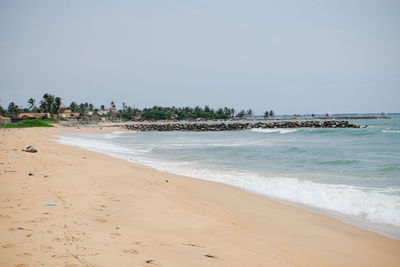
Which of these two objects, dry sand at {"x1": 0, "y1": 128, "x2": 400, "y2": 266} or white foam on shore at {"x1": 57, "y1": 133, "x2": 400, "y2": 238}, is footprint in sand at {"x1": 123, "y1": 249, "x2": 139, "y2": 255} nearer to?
dry sand at {"x1": 0, "y1": 128, "x2": 400, "y2": 266}

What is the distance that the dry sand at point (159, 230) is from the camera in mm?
3166

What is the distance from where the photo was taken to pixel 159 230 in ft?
13.9

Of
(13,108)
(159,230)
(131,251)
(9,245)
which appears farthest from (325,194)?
(13,108)

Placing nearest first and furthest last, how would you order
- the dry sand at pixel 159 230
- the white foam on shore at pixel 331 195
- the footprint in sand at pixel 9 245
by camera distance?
the footprint in sand at pixel 9 245 < the dry sand at pixel 159 230 < the white foam on shore at pixel 331 195

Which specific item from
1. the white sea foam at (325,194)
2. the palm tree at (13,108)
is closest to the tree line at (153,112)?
the palm tree at (13,108)

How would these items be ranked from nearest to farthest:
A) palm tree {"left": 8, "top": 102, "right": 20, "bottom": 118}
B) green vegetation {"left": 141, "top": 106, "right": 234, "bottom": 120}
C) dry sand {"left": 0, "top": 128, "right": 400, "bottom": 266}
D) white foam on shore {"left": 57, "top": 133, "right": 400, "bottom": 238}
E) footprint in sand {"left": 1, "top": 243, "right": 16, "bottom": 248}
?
footprint in sand {"left": 1, "top": 243, "right": 16, "bottom": 248} < dry sand {"left": 0, "top": 128, "right": 400, "bottom": 266} < white foam on shore {"left": 57, "top": 133, "right": 400, "bottom": 238} < palm tree {"left": 8, "top": 102, "right": 20, "bottom": 118} < green vegetation {"left": 141, "top": 106, "right": 234, "bottom": 120}

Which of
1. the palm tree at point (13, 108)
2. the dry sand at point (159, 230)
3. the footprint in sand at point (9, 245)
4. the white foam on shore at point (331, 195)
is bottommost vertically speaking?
the white foam on shore at point (331, 195)

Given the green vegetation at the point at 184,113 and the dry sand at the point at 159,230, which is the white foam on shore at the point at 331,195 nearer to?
the dry sand at the point at 159,230

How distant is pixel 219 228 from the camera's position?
4.73 m

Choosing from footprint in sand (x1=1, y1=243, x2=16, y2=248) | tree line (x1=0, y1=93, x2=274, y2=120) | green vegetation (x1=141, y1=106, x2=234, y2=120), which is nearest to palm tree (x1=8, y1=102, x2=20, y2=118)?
tree line (x1=0, y1=93, x2=274, y2=120)

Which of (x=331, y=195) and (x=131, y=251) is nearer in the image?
(x=131, y=251)

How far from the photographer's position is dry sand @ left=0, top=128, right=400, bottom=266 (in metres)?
3.17

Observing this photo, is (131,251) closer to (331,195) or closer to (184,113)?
(331,195)

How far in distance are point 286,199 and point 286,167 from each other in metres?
5.22
